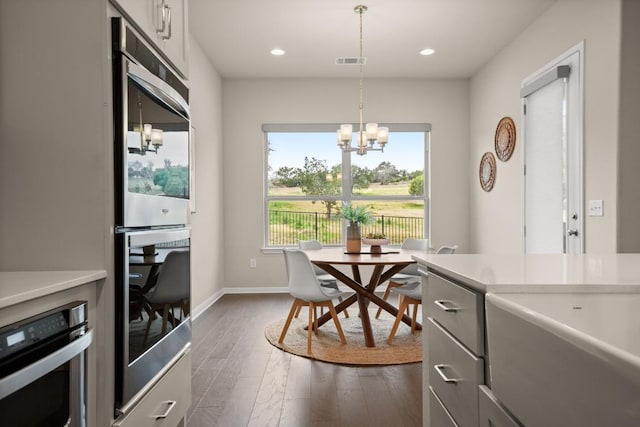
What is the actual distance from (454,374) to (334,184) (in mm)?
4698

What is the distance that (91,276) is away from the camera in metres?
1.15

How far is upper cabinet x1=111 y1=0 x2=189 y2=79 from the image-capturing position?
138 centimetres

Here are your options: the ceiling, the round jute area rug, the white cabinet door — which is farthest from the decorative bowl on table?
the white cabinet door

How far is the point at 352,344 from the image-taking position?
11.2ft

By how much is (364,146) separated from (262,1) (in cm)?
153

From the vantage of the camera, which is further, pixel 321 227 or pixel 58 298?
pixel 321 227

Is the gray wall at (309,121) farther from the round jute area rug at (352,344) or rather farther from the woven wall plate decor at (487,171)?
the round jute area rug at (352,344)

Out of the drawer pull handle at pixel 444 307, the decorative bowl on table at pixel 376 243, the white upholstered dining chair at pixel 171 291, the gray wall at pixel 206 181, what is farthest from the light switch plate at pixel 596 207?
the gray wall at pixel 206 181

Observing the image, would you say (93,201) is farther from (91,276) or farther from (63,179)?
(91,276)

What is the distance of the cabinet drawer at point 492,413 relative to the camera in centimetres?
87

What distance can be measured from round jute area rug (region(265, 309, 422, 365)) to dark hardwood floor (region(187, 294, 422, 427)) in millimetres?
92

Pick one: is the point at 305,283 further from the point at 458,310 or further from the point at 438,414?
the point at 458,310

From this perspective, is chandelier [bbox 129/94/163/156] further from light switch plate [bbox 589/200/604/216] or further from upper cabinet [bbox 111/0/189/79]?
light switch plate [bbox 589/200/604/216]

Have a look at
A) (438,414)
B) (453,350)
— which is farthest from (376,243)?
(453,350)
